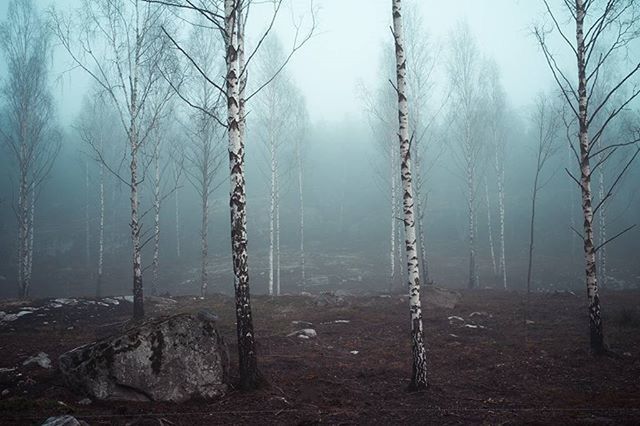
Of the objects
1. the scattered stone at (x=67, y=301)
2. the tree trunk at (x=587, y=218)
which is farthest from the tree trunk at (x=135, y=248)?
the tree trunk at (x=587, y=218)

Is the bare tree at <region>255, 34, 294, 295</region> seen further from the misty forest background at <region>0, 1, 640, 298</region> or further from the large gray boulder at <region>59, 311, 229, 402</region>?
the large gray boulder at <region>59, 311, 229, 402</region>

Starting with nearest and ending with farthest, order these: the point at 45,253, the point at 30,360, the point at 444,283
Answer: the point at 30,360 < the point at 444,283 < the point at 45,253

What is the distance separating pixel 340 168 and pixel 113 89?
44562 mm

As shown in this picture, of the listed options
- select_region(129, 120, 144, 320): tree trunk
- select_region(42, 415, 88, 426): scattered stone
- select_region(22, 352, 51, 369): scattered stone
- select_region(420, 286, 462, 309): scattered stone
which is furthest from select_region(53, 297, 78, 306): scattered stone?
select_region(420, 286, 462, 309): scattered stone

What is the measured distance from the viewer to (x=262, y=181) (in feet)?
181

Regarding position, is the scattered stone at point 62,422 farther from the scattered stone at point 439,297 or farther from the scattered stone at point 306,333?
the scattered stone at point 439,297

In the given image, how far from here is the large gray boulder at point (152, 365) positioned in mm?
5410

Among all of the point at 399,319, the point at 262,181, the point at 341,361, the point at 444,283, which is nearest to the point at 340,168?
the point at 262,181

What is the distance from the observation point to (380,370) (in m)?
7.42

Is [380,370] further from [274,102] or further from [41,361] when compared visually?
[274,102]

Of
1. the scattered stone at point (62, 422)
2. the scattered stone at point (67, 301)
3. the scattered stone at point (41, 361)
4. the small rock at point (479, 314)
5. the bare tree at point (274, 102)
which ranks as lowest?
the small rock at point (479, 314)

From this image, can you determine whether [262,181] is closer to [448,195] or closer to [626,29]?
[448,195]

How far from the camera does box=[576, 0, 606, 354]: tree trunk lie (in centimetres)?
794

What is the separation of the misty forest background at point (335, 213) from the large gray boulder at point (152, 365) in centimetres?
1328
